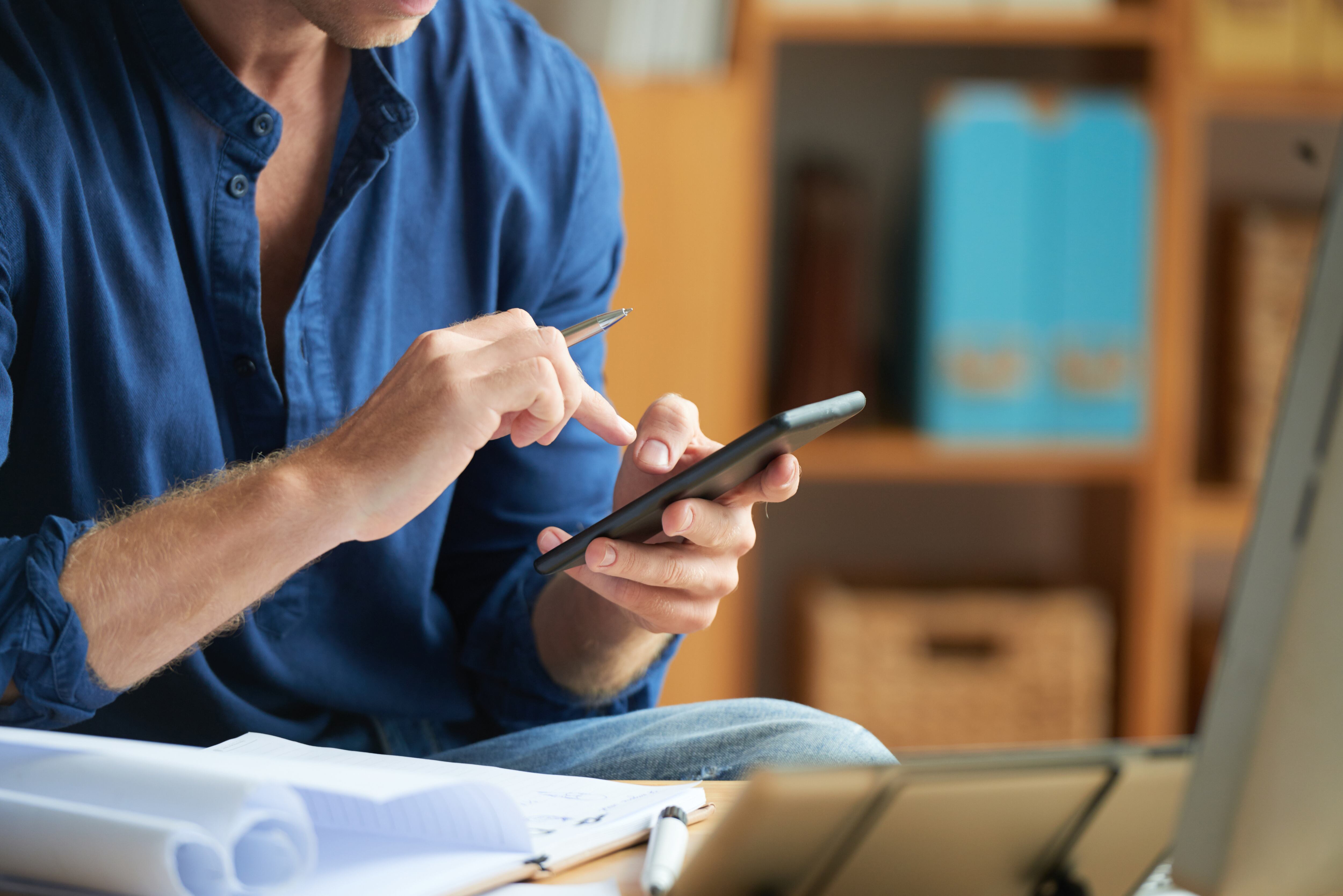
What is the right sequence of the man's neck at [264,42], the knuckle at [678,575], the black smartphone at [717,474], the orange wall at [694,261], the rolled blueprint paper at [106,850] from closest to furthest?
the rolled blueprint paper at [106,850] < the black smartphone at [717,474] < the knuckle at [678,575] < the man's neck at [264,42] < the orange wall at [694,261]

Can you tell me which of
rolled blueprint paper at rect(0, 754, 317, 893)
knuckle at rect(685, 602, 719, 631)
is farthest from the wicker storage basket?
rolled blueprint paper at rect(0, 754, 317, 893)

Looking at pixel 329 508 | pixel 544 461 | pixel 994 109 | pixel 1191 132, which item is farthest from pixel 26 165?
pixel 1191 132

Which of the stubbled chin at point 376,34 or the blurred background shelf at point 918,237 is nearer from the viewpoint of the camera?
the stubbled chin at point 376,34

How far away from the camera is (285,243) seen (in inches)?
36.7

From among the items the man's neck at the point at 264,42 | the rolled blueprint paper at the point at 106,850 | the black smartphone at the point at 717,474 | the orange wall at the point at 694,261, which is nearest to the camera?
the rolled blueprint paper at the point at 106,850

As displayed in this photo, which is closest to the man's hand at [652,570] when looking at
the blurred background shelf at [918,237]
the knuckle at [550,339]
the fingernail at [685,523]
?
the fingernail at [685,523]

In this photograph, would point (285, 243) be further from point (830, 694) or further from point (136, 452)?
point (830, 694)

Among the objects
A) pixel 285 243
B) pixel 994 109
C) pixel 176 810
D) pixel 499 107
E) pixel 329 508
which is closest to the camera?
pixel 176 810

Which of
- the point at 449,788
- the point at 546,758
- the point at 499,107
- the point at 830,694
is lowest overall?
the point at 830,694

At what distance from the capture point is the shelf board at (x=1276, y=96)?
180 cm

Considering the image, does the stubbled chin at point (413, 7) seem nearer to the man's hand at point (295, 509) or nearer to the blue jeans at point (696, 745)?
the man's hand at point (295, 509)

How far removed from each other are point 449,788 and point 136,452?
43 centimetres

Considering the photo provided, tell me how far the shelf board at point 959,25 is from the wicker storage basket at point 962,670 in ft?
2.56

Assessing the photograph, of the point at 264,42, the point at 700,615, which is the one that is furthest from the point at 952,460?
the point at 264,42
